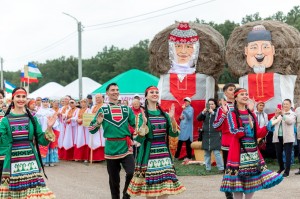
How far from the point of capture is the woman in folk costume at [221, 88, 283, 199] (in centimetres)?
648

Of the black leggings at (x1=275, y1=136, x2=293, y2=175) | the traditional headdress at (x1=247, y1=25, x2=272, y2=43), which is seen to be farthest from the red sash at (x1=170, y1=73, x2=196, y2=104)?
the black leggings at (x1=275, y1=136, x2=293, y2=175)

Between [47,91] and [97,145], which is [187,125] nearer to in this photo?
[97,145]

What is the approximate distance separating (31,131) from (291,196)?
14.1ft

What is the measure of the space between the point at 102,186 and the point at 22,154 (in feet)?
11.6

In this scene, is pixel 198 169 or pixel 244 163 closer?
pixel 244 163

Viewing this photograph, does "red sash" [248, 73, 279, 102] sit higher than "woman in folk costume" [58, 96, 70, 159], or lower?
higher

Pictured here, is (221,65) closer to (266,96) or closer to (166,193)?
(266,96)

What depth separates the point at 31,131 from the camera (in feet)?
19.8

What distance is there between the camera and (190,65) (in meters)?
13.4

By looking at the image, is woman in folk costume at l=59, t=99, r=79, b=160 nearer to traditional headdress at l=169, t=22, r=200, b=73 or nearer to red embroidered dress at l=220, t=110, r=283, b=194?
traditional headdress at l=169, t=22, r=200, b=73

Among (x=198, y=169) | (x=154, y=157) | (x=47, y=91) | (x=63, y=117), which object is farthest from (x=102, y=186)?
(x=47, y=91)

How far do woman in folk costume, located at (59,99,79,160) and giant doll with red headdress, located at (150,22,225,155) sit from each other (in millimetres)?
2419

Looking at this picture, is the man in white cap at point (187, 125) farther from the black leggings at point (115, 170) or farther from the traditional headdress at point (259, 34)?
the black leggings at point (115, 170)

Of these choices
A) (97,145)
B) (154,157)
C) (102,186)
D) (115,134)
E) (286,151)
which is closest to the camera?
(154,157)
